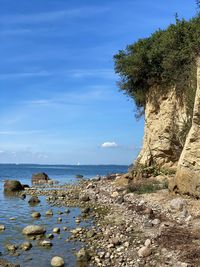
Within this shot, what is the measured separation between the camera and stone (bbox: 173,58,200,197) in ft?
62.6

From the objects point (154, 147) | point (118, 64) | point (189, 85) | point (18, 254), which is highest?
point (118, 64)

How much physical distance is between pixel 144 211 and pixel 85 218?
3.51 metres

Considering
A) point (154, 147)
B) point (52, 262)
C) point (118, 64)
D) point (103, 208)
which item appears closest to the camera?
point (52, 262)

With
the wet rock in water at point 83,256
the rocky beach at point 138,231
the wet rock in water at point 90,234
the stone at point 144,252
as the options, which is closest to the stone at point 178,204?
the rocky beach at point 138,231

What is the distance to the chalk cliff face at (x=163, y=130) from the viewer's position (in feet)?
97.5

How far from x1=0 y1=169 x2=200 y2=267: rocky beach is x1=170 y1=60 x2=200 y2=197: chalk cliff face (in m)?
0.63

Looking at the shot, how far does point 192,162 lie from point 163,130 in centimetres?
1113

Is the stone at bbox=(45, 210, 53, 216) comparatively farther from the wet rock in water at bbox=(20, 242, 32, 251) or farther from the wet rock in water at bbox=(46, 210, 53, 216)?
the wet rock in water at bbox=(20, 242, 32, 251)

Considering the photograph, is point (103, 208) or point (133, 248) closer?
point (133, 248)

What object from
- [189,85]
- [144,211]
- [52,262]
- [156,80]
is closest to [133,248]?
[52,262]

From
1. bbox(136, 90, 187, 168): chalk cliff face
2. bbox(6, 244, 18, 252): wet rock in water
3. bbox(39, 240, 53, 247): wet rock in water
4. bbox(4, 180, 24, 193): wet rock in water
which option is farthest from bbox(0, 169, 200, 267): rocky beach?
bbox(4, 180, 24, 193): wet rock in water

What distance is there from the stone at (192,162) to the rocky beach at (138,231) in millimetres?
614

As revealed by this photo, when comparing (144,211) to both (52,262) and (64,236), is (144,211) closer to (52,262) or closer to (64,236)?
(64,236)

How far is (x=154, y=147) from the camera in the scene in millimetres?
31406
